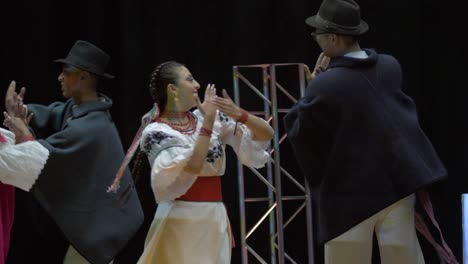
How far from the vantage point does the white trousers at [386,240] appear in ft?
12.2

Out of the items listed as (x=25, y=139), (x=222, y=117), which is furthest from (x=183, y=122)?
(x=25, y=139)

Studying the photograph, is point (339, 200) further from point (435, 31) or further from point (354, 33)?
point (435, 31)

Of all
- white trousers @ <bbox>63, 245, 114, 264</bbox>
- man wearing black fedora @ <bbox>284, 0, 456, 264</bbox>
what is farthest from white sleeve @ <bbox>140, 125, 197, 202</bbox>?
white trousers @ <bbox>63, 245, 114, 264</bbox>

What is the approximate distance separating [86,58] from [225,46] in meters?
1.40

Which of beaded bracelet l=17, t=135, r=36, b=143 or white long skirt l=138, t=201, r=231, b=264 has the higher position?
beaded bracelet l=17, t=135, r=36, b=143

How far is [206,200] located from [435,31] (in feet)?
7.60

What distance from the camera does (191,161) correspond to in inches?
160

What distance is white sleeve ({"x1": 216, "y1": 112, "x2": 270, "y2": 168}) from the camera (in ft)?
14.2

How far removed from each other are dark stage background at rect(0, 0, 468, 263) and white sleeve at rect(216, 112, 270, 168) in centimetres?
169

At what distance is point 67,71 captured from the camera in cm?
480

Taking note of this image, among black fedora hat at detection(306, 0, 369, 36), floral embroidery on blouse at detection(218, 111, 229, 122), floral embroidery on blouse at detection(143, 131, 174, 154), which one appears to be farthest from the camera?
floral embroidery on blouse at detection(218, 111, 229, 122)

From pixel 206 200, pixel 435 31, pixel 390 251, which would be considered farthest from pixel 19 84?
pixel 390 251

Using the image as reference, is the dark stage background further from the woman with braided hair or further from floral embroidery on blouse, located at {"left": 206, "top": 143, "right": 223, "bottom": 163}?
floral embroidery on blouse, located at {"left": 206, "top": 143, "right": 223, "bottom": 163}

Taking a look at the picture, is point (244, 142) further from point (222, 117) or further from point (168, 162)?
point (168, 162)
